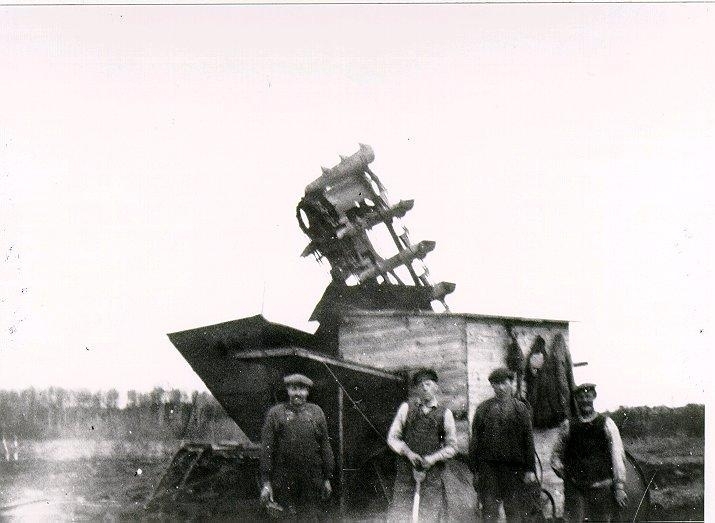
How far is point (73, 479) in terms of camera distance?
9922mm

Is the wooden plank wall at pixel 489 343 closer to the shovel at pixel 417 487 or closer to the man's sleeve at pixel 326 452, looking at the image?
the shovel at pixel 417 487

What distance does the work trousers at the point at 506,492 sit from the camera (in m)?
8.56

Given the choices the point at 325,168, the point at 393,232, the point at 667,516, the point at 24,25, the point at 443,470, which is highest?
the point at 24,25

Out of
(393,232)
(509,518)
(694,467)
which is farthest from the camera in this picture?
(393,232)

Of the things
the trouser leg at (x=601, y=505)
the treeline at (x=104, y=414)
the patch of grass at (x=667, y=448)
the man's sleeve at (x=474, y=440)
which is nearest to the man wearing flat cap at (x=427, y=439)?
the man's sleeve at (x=474, y=440)

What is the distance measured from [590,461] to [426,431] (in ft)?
6.22

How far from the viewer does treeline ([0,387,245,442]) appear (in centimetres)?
994

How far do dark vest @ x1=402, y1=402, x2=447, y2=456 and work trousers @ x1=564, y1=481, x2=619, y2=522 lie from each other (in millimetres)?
1631

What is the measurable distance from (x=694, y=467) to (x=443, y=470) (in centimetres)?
321

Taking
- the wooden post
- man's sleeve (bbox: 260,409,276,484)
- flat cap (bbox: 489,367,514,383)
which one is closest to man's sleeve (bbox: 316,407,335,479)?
the wooden post

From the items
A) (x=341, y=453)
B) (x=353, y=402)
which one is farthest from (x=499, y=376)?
(x=341, y=453)

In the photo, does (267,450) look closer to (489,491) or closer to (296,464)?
(296,464)

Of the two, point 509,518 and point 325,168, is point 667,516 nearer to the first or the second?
point 509,518

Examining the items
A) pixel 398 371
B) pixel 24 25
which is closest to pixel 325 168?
pixel 398 371
